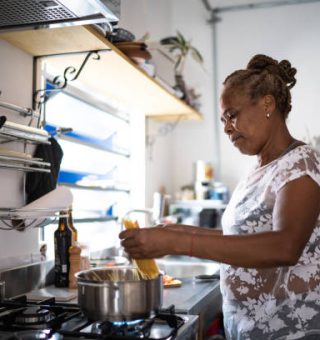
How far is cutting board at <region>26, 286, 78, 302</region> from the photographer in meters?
1.50

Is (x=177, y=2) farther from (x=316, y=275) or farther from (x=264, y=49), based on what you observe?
(x=316, y=275)

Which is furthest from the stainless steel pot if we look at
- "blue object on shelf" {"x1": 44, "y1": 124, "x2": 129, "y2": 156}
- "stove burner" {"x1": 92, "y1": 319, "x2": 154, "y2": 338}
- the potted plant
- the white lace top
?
the potted plant

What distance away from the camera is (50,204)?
156cm

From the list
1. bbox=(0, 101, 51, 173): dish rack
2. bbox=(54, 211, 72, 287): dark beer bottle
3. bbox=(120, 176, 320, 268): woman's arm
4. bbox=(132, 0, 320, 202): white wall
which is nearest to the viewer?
bbox=(120, 176, 320, 268): woman's arm

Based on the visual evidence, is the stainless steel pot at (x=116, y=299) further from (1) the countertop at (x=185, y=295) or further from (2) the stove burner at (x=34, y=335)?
(1) the countertop at (x=185, y=295)

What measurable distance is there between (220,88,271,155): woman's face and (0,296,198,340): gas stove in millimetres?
505

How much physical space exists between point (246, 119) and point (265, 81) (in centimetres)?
12

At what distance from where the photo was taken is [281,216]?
107cm

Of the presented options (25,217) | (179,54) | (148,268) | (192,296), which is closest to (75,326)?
(148,268)

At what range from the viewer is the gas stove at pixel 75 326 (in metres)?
1.08

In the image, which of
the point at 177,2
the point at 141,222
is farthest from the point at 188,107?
the point at 177,2

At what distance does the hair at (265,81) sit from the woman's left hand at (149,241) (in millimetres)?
469

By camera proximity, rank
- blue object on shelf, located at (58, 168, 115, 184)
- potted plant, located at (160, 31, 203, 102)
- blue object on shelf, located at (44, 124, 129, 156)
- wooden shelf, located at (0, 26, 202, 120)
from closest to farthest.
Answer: wooden shelf, located at (0, 26, 202, 120)
blue object on shelf, located at (44, 124, 129, 156)
blue object on shelf, located at (58, 168, 115, 184)
potted plant, located at (160, 31, 203, 102)

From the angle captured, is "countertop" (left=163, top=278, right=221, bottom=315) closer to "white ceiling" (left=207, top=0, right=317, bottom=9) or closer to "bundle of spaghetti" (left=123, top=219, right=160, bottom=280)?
"bundle of spaghetti" (left=123, top=219, right=160, bottom=280)
